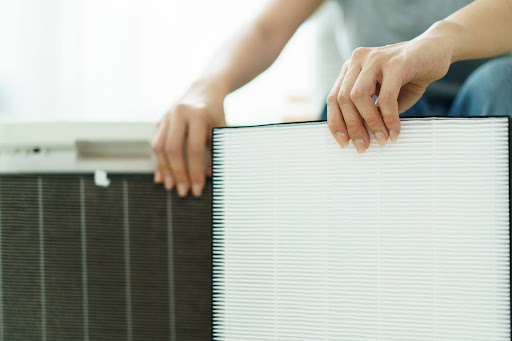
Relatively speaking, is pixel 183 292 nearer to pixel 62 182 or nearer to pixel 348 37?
pixel 62 182

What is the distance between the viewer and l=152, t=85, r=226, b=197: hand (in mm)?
622

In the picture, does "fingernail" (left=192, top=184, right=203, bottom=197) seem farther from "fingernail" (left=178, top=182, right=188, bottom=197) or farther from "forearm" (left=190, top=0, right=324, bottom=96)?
"forearm" (left=190, top=0, right=324, bottom=96)

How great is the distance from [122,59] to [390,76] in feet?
5.41

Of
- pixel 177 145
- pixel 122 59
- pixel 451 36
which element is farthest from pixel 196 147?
pixel 122 59

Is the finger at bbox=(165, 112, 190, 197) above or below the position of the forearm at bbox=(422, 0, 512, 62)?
below

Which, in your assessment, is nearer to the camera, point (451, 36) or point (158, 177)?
point (451, 36)

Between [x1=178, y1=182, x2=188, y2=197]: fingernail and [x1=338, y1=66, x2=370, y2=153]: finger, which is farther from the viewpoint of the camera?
[x1=178, y1=182, x2=188, y2=197]: fingernail

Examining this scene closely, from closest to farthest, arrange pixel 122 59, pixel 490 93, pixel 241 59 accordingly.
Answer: pixel 490 93, pixel 241 59, pixel 122 59

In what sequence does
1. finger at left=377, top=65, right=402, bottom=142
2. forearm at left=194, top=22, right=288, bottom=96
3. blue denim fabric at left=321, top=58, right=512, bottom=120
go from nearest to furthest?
finger at left=377, top=65, right=402, bottom=142 < blue denim fabric at left=321, top=58, right=512, bottom=120 < forearm at left=194, top=22, right=288, bottom=96

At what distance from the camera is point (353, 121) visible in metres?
0.44

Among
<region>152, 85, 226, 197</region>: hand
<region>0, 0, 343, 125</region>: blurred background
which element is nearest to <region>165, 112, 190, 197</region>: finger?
<region>152, 85, 226, 197</region>: hand

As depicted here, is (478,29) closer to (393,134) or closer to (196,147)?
(393,134)

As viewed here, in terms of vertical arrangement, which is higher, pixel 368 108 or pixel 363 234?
pixel 368 108

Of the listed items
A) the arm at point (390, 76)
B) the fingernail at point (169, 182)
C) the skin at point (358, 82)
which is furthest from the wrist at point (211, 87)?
the arm at point (390, 76)
